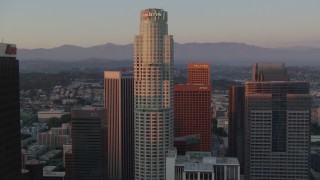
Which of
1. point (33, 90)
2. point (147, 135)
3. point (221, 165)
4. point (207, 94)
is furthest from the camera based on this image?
point (33, 90)

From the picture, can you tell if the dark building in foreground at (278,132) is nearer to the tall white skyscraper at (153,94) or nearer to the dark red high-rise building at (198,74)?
the tall white skyscraper at (153,94)

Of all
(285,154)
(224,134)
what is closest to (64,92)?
(224,134)

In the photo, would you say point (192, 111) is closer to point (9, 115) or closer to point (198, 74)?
point (198, 74)

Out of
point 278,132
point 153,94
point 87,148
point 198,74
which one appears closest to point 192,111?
point 198,74

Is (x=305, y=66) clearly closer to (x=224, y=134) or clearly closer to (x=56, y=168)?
(x=224, y=134)

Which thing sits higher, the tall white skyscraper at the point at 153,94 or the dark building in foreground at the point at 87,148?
the tall white skyscraper at the point at 153,94

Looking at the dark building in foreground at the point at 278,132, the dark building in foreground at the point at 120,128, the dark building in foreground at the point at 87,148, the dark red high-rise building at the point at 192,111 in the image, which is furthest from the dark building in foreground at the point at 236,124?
the dark building in foreground at the point at 87,148
